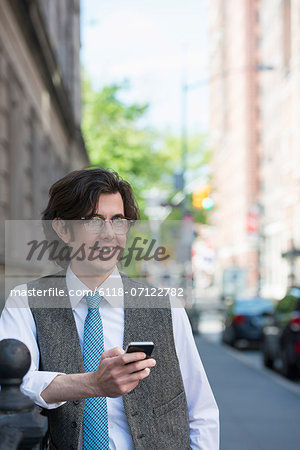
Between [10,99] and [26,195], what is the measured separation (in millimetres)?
2587

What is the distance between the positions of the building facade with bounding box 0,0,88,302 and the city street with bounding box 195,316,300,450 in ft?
13.8

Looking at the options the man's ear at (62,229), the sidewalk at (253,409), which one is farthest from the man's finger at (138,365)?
the sidewalk at (253,409)

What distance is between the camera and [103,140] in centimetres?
4034

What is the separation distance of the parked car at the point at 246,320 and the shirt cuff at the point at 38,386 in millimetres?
19789

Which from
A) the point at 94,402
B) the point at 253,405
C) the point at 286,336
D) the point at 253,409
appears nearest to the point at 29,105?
the point at 286,336

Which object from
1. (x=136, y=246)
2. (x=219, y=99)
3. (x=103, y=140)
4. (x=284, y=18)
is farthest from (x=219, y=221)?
(x=136, y=246)

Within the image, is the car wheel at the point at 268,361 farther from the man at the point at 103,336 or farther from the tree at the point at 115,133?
the tree at the point at 115,133

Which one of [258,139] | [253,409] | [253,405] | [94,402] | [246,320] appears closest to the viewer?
[94,402]

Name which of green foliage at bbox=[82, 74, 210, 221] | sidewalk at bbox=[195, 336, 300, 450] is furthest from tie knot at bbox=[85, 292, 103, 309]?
green foliage at bbox=[82, 74, 210, 221]

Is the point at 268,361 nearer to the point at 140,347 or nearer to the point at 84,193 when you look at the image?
the point at 84,193

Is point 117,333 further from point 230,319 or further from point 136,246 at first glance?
point 230,319

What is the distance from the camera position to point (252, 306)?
920 inches

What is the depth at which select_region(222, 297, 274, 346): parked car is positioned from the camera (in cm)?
2261

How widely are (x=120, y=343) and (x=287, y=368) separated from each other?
12323mm
